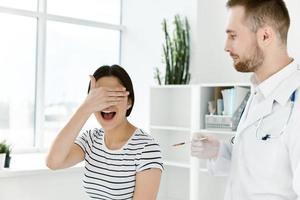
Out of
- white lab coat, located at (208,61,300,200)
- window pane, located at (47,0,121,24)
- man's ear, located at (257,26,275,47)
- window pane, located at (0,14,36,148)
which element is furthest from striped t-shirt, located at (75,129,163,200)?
window pane, located at (47,0,121,24)

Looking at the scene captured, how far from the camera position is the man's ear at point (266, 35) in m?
1.53

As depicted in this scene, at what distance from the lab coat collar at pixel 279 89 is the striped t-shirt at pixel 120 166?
401 mm

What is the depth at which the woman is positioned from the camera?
1.71m

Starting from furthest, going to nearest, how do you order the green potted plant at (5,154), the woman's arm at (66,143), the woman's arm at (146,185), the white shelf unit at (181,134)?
the white shelf unit at (181,134)
the green potted plant at (5,154)
the woman's arm at (66,143)
the woman's arm at (146,185)

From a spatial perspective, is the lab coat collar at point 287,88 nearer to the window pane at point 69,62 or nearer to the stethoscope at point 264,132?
the stethoscope at point 264,132

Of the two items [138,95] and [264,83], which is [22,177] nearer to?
[138,95]

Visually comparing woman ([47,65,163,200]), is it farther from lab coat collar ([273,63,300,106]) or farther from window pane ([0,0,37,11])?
window pane ([0,0,37,11])

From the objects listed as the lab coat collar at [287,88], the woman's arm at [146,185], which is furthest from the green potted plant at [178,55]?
the lab coat collar at [287,88]

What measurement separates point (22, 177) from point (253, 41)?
2.27 m

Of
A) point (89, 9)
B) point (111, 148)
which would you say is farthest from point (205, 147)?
point (89, 9)

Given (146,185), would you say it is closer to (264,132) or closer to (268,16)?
(264,132)

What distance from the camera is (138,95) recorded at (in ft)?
14.2

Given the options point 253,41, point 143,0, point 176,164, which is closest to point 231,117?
point 176,164

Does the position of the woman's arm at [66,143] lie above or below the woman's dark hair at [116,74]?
below
